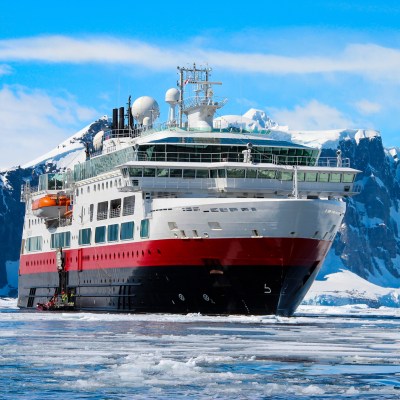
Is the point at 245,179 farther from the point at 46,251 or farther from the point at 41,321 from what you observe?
the point at 46,251

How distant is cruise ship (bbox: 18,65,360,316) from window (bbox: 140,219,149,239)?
0.06 metres

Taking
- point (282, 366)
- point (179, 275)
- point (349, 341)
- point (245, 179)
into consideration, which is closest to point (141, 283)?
point (179, 275)

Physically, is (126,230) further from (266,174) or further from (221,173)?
(266,174)

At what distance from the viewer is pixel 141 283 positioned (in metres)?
65.3

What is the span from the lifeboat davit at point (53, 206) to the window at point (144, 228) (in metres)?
16.5

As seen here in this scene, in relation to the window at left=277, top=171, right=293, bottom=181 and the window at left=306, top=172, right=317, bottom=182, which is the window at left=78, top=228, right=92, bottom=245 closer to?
the window at left=277, top=171, right=293, bottom=181

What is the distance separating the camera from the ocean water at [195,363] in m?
27.0

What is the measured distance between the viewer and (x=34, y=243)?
8981cm

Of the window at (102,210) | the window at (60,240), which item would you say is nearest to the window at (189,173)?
the window at (102,210)

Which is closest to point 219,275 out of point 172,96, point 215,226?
point 215,226

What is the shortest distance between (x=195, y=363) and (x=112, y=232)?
38961 millimetres

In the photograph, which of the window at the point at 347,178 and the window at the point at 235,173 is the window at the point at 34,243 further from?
the window at the point at 347,178

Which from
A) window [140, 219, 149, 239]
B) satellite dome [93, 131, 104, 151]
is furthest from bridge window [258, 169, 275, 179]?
satellite dome [93, 131, 104, 151]

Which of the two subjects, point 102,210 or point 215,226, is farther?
point 102,210
